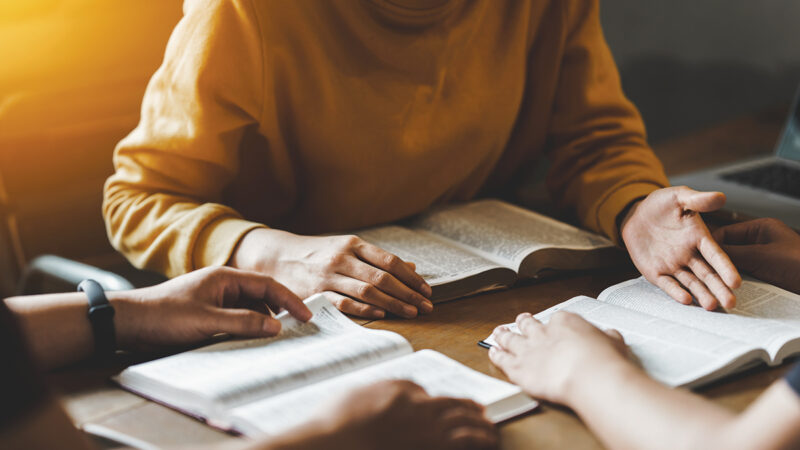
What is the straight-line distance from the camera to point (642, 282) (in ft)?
3.47

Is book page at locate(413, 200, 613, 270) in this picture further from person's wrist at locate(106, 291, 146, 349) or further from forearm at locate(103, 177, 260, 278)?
person's wrist at locate(106, 291, 146, 349)

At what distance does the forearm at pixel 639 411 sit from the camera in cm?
62

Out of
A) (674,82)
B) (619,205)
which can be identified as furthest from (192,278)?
(674,82)

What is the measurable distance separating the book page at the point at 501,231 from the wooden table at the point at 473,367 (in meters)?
0.06

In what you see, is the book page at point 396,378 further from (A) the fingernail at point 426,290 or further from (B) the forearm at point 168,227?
(B) the forearm at point 168,227

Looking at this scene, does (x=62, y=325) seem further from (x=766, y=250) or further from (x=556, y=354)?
(x=766, y=250)

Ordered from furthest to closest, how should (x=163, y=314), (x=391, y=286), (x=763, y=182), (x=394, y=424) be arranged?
1. (x=763, y=182)
2. (x=391, y=286)
3. (x=163, y=314)
4. (x=394, y=424)

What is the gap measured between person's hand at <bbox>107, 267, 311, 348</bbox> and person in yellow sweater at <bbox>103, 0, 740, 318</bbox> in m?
0.14

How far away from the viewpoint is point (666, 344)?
82 cm

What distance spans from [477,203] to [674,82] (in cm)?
139

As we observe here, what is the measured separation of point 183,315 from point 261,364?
0.13m

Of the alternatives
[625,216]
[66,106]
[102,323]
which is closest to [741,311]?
[625,216]

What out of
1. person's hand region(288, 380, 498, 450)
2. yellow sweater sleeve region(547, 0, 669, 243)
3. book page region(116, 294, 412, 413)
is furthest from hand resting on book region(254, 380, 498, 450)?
yellow sweater sleeve region(547, 0, 669, 243)

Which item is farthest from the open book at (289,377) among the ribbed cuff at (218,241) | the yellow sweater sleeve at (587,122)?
the yellow sweater sleeve at (587,122)
